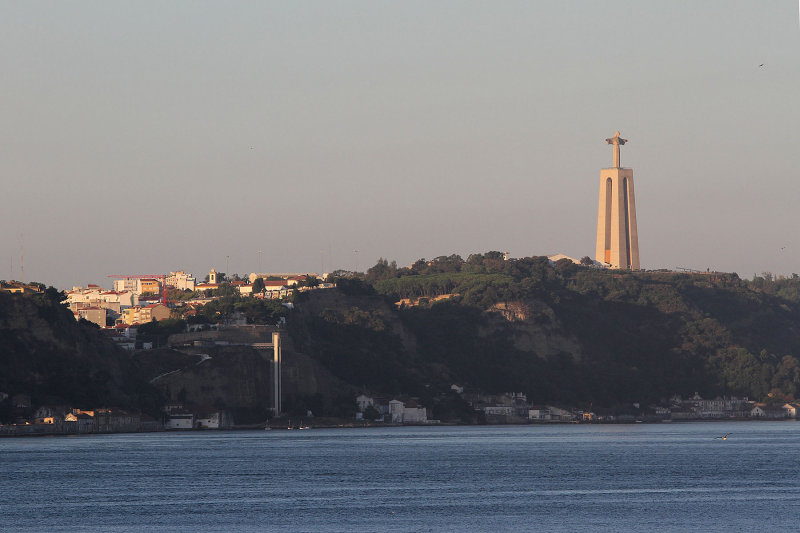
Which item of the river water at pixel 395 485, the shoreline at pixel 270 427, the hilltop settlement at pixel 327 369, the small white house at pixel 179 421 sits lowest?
the river water at pixel 395 485

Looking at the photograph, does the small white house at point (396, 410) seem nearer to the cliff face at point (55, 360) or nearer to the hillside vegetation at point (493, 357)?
the hillside vegetation at point (493, 357)

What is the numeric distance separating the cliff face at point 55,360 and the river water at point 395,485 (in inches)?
248

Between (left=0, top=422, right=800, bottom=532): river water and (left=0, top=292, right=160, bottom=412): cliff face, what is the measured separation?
6.29 meters

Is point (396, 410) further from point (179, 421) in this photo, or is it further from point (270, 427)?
point (179, 421)

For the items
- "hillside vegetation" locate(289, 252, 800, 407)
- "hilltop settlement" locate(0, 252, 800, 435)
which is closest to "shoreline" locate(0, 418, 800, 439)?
"hilltop settlement" locate(0, 252, 800, 435)

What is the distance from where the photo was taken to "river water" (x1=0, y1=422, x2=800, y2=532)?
5806 centimetres

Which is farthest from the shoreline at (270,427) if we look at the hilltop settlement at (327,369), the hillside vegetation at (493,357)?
the hillside vegetation at (493,357)

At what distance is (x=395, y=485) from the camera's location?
241 ft

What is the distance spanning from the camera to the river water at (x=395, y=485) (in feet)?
190

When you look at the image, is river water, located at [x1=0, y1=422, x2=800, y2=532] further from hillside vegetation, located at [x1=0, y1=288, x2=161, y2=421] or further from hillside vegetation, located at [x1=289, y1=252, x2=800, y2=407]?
hillside vegetation, located at [x1=289, y1=252, x2=800, y2=407]

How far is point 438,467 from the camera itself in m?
85.8

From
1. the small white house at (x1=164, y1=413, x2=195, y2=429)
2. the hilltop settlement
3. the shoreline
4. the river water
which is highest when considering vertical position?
the hilltop settlement

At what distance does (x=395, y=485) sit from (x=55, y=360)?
5813 cm

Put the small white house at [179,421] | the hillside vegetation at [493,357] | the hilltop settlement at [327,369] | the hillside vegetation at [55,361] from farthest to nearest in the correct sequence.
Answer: the hillside vegetation at [493,357]
the small white house at [179,421]
the hilltop settlement at [327,369]
the hillside vegetation at [55,361]
